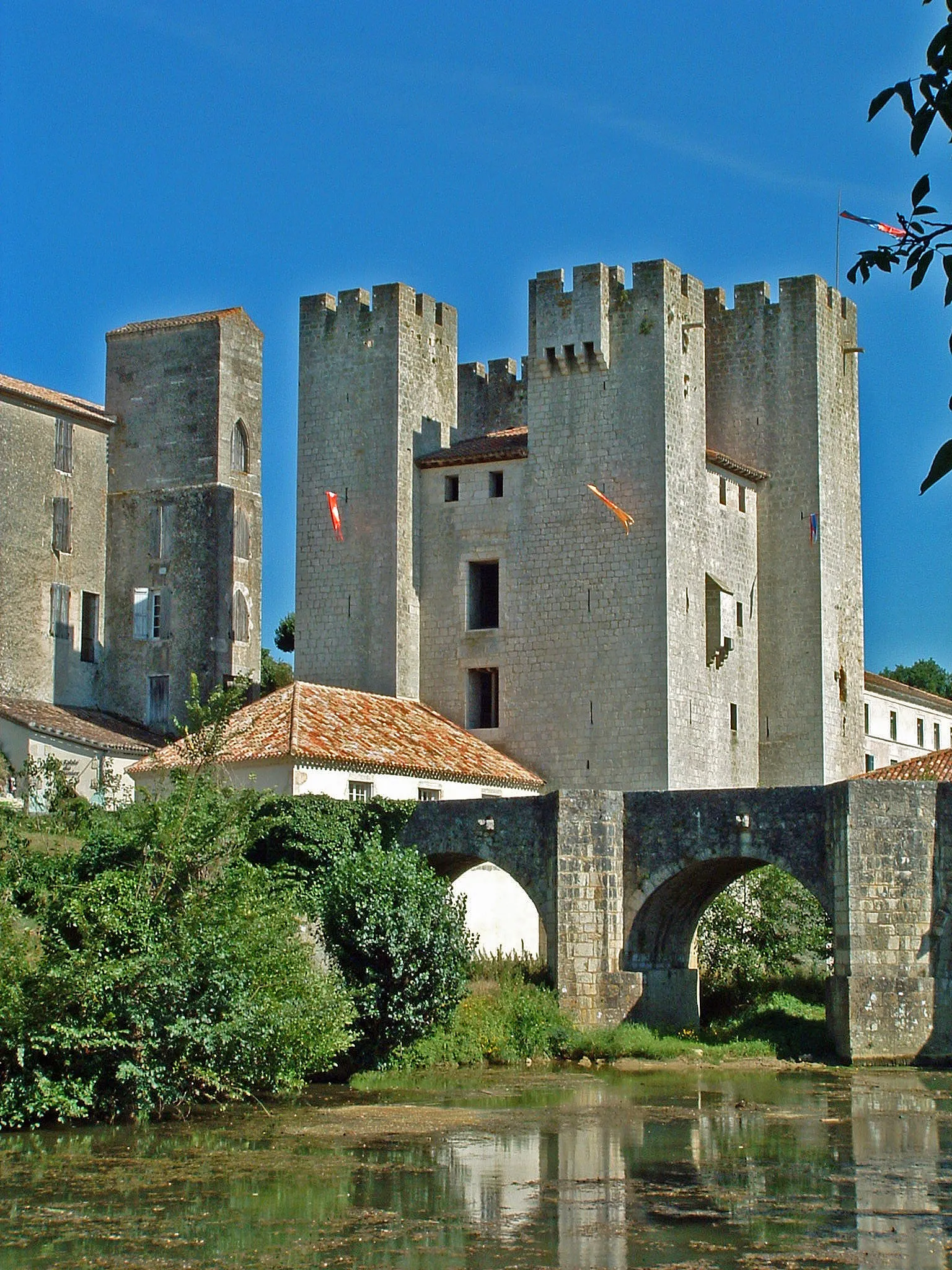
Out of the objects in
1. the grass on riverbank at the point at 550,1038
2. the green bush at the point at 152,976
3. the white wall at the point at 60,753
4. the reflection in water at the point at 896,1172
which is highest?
the white wall at the point at 60,753

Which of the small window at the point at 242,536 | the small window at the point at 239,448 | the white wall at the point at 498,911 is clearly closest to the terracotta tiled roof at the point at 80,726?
the small window at the point at 242,536

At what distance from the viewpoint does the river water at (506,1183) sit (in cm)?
1603

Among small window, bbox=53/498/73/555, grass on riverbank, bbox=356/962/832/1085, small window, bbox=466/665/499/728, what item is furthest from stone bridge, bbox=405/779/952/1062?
small window, bbox=53/498/73/555

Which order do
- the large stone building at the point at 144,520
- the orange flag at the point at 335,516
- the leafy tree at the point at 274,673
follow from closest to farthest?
the orange flag at the point at 335,516 → the large stone building at the point at 144,520 → the leafy tree at the point at 274,673

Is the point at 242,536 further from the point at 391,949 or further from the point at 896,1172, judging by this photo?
the point at 896,1172

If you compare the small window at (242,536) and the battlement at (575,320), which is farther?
the small window at (242,536)

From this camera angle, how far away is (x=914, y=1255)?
1584cm

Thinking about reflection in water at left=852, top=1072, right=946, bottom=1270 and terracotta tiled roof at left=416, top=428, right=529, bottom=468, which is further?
terracotta tiled roof at left=416, top=428, right=529, bottom=468

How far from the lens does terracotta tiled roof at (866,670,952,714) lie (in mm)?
56562

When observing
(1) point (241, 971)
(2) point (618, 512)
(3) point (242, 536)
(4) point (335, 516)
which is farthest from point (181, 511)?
(1) point (241, 971)

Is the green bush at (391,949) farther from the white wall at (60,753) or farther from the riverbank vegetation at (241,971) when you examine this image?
the white wall at (60,753)

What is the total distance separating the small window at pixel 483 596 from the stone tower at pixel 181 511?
8310 mm

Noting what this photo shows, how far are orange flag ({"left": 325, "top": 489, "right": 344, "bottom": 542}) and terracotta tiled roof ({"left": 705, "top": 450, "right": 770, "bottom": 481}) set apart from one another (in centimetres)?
871

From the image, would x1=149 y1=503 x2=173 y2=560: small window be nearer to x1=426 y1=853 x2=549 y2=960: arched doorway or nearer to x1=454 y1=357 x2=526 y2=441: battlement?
x1=454 y1=357 x2=526 y2=441: battlement
